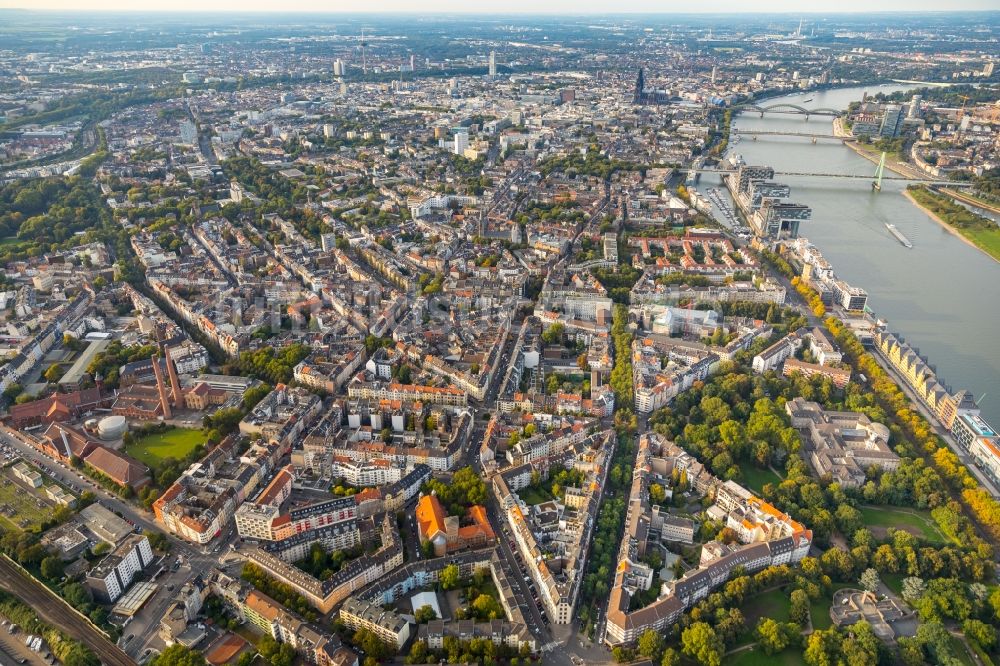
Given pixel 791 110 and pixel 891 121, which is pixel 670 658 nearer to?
pixel 891 121

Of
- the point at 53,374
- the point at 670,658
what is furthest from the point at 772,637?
the point at 53,374

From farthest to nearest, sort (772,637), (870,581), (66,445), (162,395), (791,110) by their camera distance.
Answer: (791,110)
(162,395)
(66,445)
(870,581)
(772,637)

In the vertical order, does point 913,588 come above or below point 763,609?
above

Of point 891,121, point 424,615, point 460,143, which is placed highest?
point 891,121

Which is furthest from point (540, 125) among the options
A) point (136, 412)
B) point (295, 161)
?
point (136, 412)

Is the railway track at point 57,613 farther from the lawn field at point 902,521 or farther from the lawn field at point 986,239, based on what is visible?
the lawn field at point 986,239

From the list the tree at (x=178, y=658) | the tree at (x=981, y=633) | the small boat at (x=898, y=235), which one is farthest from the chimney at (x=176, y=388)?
the small boat at (x=898, y=235)

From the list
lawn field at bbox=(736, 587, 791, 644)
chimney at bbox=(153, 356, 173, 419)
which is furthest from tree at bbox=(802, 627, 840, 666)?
chimney at bbox=(153, 356, 173, 419)
